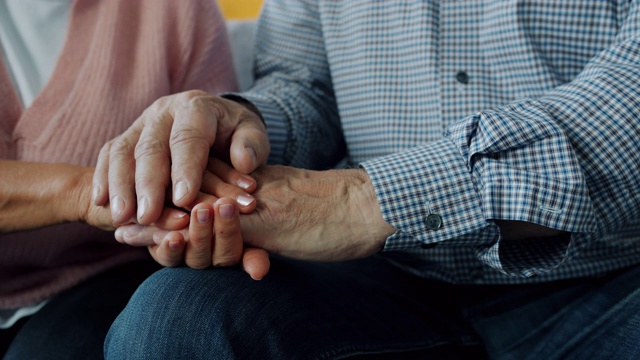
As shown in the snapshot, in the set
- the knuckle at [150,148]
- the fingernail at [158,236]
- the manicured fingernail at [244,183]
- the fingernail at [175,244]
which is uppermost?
the knuckle at [150,148]

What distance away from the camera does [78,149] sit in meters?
0.98

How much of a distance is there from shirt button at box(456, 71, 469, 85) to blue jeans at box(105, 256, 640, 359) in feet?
1.03

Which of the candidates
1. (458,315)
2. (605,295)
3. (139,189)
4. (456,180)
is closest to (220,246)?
(139,189)

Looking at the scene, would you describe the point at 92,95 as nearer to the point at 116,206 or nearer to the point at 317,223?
the point at 116,206

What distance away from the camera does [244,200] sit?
763 mm

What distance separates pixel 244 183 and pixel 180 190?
89mm

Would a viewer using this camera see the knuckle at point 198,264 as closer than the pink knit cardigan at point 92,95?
Yes

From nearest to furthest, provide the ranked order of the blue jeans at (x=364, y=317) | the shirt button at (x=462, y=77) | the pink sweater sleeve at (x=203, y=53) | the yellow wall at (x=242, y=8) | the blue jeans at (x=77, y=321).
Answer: the blue jeans at (x=364, y=317) → the blue jeans at (x=77, y=321) → the shirt button at (x=462, y=77) → the pink sweater sleeve at (x=203, y=53) → the yellow wall at (x=242, y=8)

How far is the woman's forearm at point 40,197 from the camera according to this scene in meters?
0.84

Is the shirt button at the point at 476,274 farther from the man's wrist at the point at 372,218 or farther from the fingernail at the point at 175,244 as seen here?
the fingernail at the point at 175,244

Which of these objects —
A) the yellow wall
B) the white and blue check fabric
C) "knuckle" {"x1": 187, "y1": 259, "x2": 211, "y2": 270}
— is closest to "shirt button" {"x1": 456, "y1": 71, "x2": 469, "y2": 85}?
the white and blue check fabric

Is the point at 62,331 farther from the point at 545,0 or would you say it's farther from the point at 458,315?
the point at 545,0

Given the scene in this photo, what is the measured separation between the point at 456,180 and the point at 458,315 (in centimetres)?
27

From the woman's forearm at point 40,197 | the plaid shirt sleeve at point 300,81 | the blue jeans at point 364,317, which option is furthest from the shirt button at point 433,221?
the woman's forearm at point 40,197
